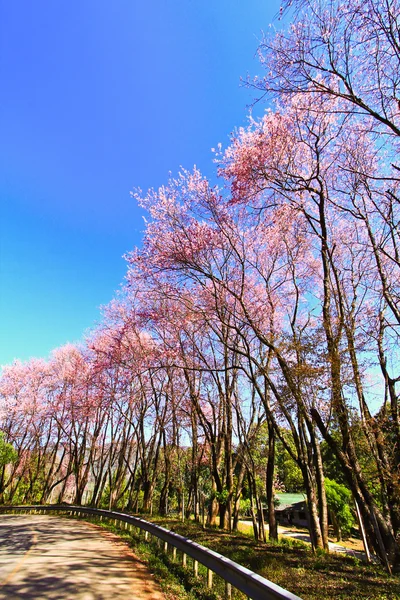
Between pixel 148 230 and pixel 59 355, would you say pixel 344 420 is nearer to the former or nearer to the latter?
pixel 148 230

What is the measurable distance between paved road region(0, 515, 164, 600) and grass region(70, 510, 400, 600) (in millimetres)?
343

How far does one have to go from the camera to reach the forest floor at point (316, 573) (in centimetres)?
480

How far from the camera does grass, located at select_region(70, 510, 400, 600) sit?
4.75m

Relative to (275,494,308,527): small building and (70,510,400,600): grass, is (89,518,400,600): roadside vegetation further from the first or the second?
(275,494,308,527): small building

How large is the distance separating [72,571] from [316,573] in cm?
413

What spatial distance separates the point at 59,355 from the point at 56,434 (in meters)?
7.29

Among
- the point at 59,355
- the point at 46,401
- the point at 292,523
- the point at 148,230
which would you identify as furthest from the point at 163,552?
the point at 292,523

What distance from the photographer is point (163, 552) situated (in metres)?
7.38

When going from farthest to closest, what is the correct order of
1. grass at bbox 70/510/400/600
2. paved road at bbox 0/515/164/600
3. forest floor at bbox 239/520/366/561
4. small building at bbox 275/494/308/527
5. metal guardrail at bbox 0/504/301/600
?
small building at bbox 275/494/308/527
forest floor at bbox 239/520/366/561
grass at bbox 70/510/400/600
paved road at bbox 0/515/164/600
metal guardrail at bbox 0/504/301/600

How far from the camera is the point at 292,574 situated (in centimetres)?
575

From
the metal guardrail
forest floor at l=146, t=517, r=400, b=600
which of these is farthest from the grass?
the metal guardrail

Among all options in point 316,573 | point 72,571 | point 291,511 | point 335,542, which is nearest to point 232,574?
point 316,573

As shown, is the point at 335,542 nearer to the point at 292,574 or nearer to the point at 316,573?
the point at 316,573

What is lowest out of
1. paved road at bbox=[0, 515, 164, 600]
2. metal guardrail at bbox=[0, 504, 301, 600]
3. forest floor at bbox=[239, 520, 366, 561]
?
forest floor at bbox=[239, 520, 366, 561]
